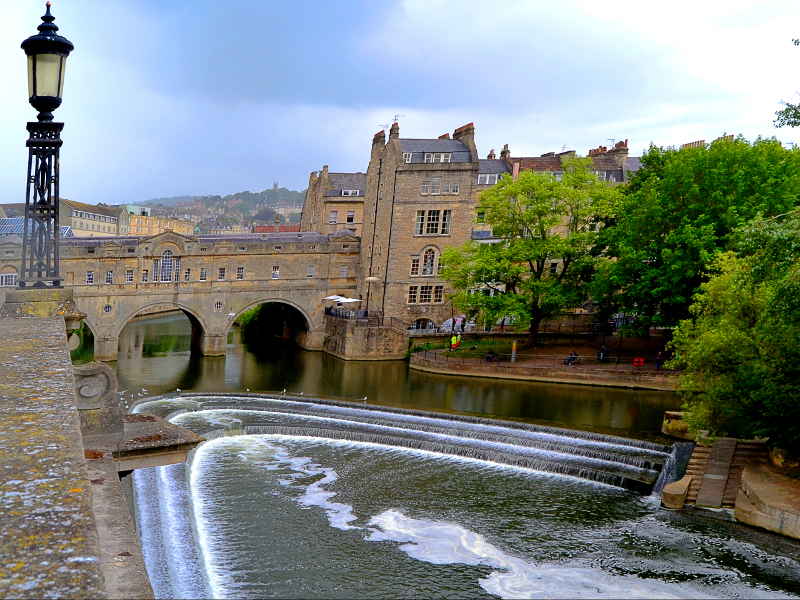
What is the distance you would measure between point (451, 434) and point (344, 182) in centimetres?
4755

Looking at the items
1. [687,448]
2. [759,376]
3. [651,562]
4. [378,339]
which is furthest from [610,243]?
[651,562]


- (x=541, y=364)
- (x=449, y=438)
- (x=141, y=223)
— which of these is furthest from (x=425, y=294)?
(x=141, y=223)

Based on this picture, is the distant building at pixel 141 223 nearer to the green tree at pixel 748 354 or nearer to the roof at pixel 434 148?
the roof at pixel 434 148

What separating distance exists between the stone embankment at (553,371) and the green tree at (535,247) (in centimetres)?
288

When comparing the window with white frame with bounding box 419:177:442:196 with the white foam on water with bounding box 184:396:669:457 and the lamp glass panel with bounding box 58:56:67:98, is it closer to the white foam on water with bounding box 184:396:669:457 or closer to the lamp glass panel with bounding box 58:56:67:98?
the white foam on water with bounding box 184:396:669:457

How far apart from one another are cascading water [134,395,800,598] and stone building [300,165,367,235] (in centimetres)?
4373

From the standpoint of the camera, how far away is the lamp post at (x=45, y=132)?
8.38 meters

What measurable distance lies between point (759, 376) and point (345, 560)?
1281 cm

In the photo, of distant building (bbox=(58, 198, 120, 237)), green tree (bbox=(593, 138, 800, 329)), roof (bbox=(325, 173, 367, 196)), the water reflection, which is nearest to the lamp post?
the water reflection

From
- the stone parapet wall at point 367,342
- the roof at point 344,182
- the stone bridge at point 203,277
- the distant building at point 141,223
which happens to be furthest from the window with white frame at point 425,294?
the distant building at point 141,223

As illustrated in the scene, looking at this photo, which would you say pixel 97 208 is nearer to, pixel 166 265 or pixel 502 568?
pixel 166 265

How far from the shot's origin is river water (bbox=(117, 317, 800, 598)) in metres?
13.6

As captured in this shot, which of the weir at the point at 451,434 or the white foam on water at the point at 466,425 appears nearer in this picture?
the weir at the point at 451,434

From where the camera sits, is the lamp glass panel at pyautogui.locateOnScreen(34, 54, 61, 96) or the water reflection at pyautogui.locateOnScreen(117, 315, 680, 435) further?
the water reflection at pyautogui.locateOnScreen(117, 315, 680, 435)
